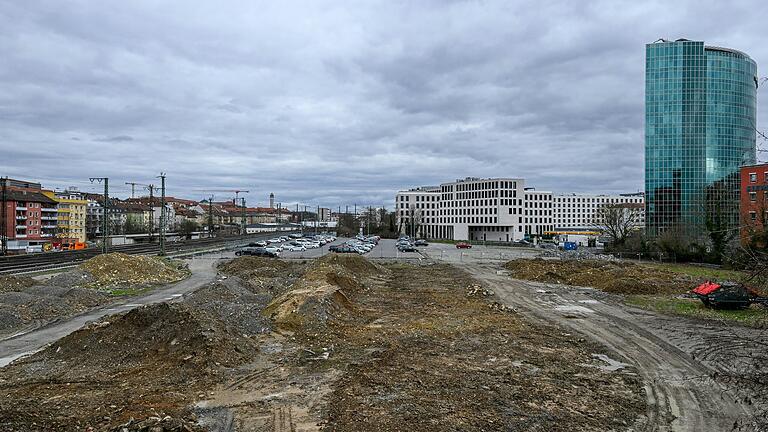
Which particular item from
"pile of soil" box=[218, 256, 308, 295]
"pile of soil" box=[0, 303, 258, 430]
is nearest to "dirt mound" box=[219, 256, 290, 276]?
"pile of soil" box=[218, 256, 308, 295]

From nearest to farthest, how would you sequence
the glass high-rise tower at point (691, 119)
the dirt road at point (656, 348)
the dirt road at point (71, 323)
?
the dirt road at point (656, 348) → the dirt road at point (71, 323) → the glass high-rise tower at point (691, 119)

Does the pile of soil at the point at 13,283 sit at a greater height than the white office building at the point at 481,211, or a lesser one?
lesser

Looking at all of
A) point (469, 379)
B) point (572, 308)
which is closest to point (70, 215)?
point (572, 308)

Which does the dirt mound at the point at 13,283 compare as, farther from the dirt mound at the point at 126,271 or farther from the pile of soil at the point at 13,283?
the dirt mound at the point at 126,271

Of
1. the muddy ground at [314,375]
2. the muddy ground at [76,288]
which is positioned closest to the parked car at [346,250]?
the muddy ground at [76,288]

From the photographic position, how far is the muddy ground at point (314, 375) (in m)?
11.0

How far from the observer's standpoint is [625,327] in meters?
22.1

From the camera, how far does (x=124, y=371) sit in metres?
14.6

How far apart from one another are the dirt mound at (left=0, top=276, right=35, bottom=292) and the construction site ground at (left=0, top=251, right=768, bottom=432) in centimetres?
1183

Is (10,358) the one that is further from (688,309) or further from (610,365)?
(688,309)

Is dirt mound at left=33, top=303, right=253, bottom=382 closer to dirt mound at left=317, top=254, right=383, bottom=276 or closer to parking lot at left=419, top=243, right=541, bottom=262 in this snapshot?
dirt mound at left=317, top=254, right=383, bottom=276

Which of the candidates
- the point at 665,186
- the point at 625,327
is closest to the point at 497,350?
the point at 625,327

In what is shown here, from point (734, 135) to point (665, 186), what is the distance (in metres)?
15.8

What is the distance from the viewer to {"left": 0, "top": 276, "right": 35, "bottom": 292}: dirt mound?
94.1 feet
